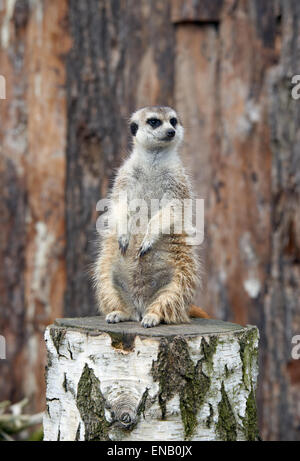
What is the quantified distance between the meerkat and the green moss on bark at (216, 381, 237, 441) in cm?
40

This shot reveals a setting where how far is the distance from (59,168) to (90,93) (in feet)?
1.88

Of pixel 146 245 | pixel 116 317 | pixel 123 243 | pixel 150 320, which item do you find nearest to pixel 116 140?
pixel 123 243

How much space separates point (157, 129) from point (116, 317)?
0.91 meters

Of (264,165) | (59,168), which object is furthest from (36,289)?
(264,165)

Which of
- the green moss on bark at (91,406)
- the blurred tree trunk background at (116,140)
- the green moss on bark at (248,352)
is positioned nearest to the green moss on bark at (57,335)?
the green moss on bark at (91,406)

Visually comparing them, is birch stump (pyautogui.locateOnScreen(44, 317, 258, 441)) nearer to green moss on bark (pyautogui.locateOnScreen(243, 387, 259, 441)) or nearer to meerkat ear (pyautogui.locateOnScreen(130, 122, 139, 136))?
green moss on bark (pyautogui.locateOnScreen(243, 387, 259, 441))

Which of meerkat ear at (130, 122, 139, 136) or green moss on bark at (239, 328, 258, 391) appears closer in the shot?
green moss on bark at (239, 328, 258, 391)

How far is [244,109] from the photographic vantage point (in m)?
4.95

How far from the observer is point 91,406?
2.51 meters

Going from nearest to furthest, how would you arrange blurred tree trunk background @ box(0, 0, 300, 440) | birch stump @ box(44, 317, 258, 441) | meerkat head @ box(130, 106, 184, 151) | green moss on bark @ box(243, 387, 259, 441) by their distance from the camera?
birch stump @ box(44, 317, 258, 441) → green moss on bark @ box(243, 387, 259, 441) → meerkat head @ box(130, 106, 184, 151) → blurred tree trunk background @ box(0, 0, 300, 440)

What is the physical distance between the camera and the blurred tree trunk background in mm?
4918

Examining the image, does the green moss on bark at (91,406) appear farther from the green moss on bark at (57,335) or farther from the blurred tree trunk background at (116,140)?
the blurred tree trunk background at (116,140)

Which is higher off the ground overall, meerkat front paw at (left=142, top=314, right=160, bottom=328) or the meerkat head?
the meerkat head

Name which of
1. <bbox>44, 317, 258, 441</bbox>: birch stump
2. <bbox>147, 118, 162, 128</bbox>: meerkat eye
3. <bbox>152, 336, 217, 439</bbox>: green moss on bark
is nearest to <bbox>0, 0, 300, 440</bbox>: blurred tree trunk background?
<bbox>147, 118, 162, 128</bbox>: meerkat eye
